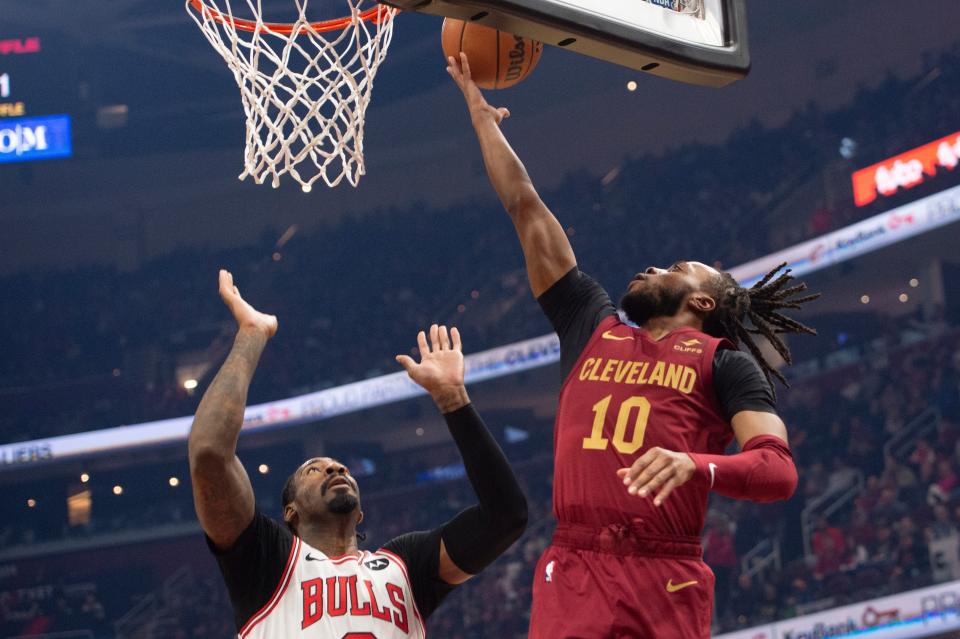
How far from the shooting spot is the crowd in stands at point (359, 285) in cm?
1728

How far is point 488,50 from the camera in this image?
384 cm

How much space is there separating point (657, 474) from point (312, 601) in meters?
1.19

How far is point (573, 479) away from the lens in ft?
9.50

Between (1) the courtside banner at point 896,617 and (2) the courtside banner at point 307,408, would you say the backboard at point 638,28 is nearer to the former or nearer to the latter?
(1) the courtside banner at point 896,617

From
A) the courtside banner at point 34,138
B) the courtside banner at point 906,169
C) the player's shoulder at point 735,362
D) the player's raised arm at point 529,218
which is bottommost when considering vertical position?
the player's shoulder at point 735,362

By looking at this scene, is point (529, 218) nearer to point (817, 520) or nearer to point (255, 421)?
point (817, 520)

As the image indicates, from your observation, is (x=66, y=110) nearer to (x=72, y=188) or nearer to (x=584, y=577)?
(x=72, y=188)

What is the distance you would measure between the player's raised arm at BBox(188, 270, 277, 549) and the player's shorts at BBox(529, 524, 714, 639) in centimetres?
A: 82

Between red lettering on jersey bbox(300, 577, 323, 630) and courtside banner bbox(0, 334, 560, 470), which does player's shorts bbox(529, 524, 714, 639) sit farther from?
courtside banner bbox(0, 334, 560, 470)

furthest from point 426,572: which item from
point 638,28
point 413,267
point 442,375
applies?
point 413,267

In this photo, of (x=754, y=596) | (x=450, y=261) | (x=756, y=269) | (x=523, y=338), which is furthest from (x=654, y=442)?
(x=450, y=261)

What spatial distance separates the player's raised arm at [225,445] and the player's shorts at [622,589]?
2.70ft

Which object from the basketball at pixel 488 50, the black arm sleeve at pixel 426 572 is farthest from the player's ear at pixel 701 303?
the basketball at pixel 488 50

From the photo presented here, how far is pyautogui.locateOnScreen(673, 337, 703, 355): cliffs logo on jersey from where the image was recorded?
9.86 ft
